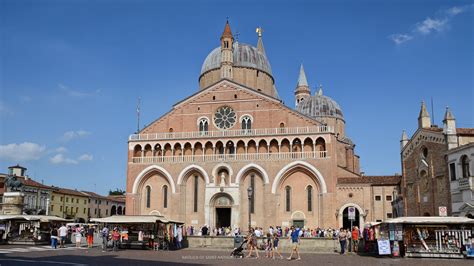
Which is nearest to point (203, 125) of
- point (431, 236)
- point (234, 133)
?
point (234, 133)

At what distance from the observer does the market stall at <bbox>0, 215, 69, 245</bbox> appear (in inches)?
1139

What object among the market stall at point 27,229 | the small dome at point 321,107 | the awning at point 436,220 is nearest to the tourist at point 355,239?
the awning at point 436,220

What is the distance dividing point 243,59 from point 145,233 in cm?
2982

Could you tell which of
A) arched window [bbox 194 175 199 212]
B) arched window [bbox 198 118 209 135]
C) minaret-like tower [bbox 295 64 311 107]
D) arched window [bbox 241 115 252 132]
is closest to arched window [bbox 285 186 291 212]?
arched window [bbox 241 115 252 132]

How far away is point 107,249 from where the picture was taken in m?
26.3

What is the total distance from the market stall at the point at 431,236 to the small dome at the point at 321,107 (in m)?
32.8

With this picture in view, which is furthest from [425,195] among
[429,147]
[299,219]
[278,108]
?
[278,108]

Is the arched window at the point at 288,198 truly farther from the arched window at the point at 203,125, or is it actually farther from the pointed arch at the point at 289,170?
the arched window at the point at 203,125

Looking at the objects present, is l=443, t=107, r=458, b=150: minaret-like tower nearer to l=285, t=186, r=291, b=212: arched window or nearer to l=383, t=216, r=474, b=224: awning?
l=383, t=216, r=474, b=224: awning

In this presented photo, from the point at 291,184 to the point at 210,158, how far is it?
7674 mm

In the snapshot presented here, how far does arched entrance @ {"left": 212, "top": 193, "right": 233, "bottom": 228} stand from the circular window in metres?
6.63

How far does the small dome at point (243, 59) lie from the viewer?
53.4m

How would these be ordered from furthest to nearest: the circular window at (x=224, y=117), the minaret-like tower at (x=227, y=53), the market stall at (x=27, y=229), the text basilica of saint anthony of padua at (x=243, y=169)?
1. the minaret-like tower at (x=227, y=53)
2. the circular window at (x=224, y=117)
3. the text basilica of saint anthony of padua at (x=243, y=169)
4. the market stall at (x=27, y=229)

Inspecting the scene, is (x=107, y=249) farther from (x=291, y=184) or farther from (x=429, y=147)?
(x=429, y=147)
